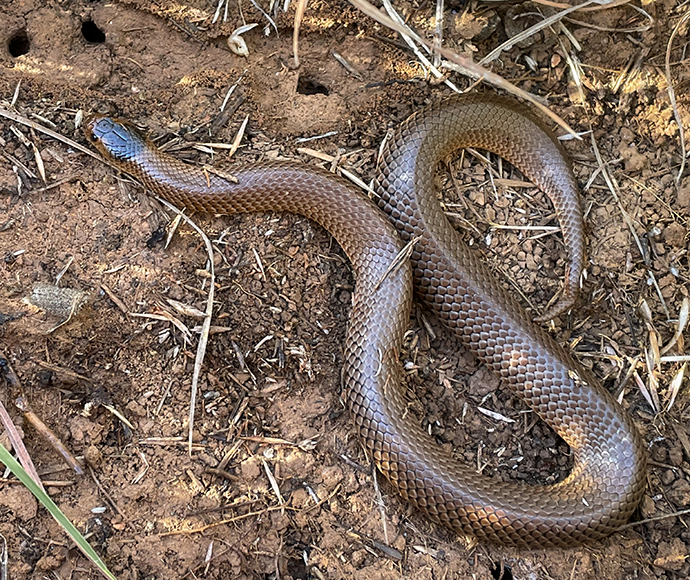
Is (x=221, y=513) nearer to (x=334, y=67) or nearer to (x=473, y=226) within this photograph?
(x=473, y=226)

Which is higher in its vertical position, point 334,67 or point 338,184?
point 334,67

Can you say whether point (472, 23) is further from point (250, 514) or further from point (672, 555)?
point (672, 555)

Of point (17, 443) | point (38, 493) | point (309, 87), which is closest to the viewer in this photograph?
point (38, 493)

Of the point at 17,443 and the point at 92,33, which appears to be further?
the point at 92,33

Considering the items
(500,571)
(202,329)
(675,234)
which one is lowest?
(500,571)

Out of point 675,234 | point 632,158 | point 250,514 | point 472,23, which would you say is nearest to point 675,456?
point 675,234


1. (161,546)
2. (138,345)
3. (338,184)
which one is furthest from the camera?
(338,184)

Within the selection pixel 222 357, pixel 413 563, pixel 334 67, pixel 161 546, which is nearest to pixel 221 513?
pixel 161 546
